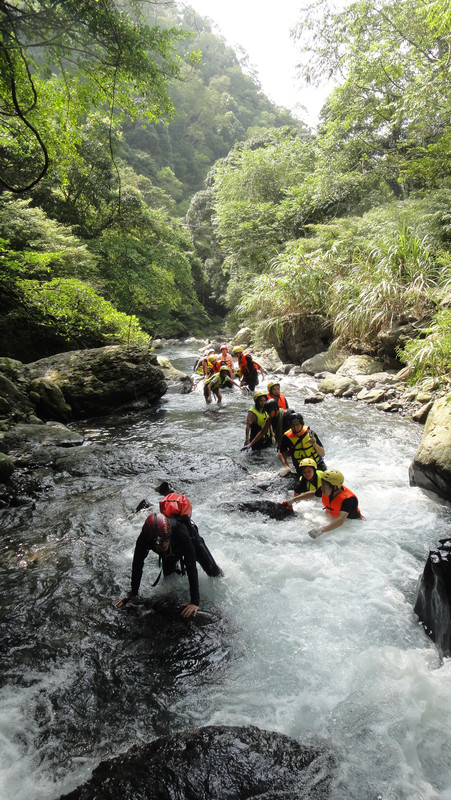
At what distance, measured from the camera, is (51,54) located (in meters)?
4.02

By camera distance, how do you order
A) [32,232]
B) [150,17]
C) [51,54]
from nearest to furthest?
[51,54] < [150,17] < [32,232]

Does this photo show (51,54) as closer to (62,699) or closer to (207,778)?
(62,699)

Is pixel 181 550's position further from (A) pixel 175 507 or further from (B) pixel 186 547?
(A) pixel 175 507

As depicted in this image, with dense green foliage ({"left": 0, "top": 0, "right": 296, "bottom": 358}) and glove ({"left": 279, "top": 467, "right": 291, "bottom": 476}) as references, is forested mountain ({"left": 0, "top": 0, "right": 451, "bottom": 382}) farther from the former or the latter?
glove ({"left": 279, "top": 467, "right": 291, "bottom": 476})

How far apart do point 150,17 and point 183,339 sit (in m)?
24.3

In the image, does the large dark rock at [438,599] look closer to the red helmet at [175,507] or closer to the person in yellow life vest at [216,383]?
the red helmet at [175,507]

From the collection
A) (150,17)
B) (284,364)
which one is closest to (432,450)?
(150,17)

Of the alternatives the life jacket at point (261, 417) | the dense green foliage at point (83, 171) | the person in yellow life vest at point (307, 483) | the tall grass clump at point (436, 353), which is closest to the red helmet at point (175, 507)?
the person in yellow life vest at point (307, 483)

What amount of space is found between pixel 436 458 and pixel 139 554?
373cm

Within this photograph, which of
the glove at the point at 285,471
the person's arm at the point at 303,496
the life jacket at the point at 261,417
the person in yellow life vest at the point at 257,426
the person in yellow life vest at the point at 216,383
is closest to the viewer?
the person's arm at the point at 303,496

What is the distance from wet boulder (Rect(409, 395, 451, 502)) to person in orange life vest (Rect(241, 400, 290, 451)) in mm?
2028

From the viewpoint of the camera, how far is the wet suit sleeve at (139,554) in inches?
119

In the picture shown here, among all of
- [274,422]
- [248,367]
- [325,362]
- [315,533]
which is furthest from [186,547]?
[325,362]

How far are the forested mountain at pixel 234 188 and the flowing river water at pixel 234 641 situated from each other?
12.0 ft
